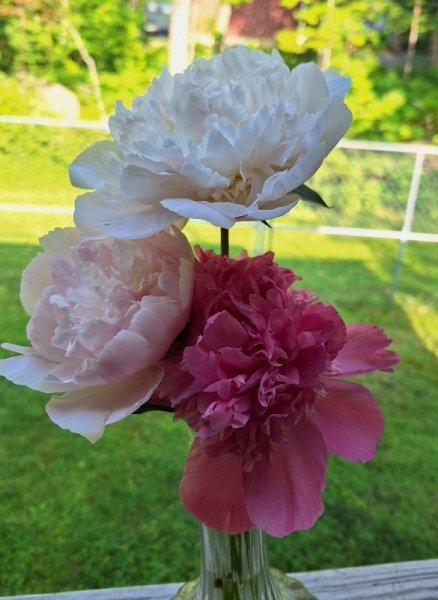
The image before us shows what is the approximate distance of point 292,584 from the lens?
0.63 metres

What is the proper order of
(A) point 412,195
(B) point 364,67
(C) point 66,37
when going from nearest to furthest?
(A) point 412,195
(C) point 66,37
(B) point 364,67

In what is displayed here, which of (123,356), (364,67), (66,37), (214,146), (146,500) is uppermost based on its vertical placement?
(214,146)

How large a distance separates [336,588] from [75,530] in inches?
39.6

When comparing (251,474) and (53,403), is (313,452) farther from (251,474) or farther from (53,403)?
(53,403)

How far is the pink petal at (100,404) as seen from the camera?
38 centimetres

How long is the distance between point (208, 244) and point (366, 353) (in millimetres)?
2849

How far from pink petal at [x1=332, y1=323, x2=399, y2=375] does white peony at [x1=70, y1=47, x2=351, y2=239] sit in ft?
0.46

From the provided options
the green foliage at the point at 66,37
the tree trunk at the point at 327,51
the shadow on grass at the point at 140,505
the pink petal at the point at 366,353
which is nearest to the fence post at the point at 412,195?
the shadow on grass at the point at 140,505

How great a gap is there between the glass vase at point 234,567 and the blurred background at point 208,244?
1.96 ft

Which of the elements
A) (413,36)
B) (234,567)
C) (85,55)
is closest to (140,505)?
(234,567)

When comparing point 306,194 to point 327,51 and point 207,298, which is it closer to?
point 207,298

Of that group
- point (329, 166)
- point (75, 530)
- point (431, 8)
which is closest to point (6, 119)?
point (329, 166)

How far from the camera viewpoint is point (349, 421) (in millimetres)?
448

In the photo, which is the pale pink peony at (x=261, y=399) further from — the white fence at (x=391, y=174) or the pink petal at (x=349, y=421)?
the white fence at (x=391, y=174)
